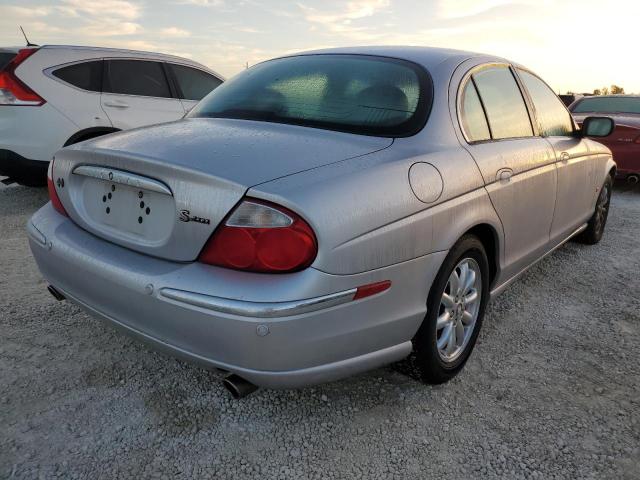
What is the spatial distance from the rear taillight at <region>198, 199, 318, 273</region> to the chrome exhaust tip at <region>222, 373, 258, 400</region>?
1.31ft

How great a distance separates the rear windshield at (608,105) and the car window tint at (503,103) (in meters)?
6.03

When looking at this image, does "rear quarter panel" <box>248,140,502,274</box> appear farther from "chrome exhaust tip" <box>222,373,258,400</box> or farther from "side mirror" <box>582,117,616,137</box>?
"side mirror" <box>582,117,616,137</box>

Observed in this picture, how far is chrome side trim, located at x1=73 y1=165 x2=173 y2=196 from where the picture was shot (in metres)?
1.77

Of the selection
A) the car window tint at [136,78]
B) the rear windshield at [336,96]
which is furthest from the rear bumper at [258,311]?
the car window tint at [136,78]

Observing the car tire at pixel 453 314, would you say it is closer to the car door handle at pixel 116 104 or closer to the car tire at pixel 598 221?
the car tire at pixel 598 221

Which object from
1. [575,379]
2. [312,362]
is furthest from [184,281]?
[575,379]

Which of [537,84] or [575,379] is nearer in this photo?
[575,379]

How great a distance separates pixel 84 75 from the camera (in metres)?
5.26

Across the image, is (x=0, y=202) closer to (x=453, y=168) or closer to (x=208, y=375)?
(x=208, y=375)

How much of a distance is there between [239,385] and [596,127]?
3227mm

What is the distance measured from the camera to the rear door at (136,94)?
546cm

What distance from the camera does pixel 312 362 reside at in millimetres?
1721

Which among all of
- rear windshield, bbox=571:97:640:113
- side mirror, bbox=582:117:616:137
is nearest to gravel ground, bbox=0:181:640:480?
side mirror, bbox=582:117:616:137

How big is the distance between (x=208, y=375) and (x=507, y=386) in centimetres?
135
